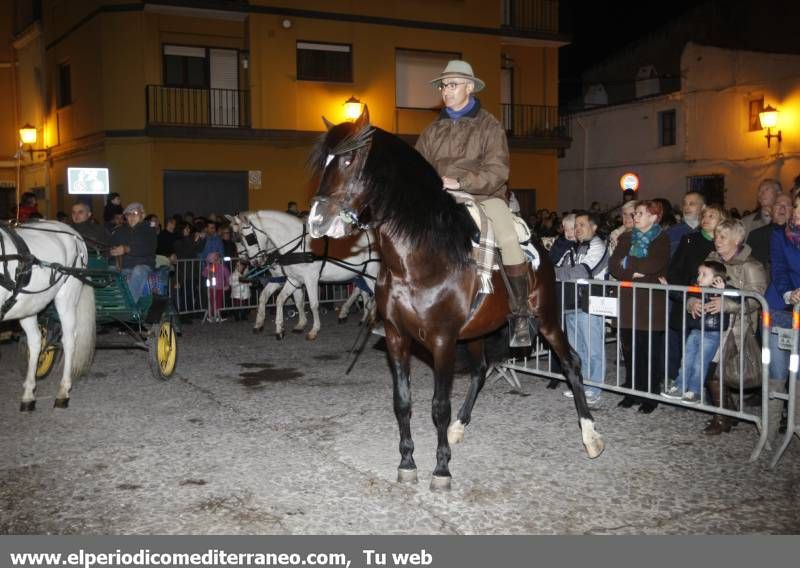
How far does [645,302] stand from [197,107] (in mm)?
18029

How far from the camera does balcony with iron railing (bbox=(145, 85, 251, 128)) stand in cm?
2180

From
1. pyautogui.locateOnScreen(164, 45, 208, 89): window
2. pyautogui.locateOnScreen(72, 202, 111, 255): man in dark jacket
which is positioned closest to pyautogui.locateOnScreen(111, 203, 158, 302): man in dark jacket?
pyautogui.locateOnScreen(72, 202, 111, 255): man in dark jacket

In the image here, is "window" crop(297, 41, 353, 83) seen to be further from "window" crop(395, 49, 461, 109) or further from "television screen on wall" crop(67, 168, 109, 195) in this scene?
"television screen on wall" crop(67, 168, 109, 195)

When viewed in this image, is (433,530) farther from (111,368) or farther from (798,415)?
(111,368)

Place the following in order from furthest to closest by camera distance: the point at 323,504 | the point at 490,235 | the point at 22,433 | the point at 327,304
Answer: the point at 327,304 < the point at 22,433 < the point at 490,235 < the point at 323,504

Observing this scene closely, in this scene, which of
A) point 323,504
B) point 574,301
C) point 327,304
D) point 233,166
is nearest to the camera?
point 323,504

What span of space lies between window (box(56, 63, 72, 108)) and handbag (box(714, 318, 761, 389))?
23718 mm

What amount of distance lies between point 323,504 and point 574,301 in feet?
14.1

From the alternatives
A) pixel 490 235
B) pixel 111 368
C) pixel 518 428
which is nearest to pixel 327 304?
pixel 111 368

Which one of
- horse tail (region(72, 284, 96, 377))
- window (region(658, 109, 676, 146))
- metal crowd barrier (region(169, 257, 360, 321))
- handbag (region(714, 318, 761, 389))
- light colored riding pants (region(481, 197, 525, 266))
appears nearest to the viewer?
light colored riding pants (region(481, 197, 525, 266))

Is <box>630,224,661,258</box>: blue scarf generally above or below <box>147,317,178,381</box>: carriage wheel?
above

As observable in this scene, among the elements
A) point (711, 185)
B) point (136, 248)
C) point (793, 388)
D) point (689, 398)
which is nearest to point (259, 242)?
point (136, 248)

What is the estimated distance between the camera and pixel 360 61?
2348cm

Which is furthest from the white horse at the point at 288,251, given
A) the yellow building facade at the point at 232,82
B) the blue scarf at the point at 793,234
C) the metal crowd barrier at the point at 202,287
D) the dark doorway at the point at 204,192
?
the dark doorway at the point at 204,192
